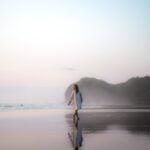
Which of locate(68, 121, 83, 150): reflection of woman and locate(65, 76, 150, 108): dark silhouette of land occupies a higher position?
locate(68, 121, 83, 150): reflection of woman

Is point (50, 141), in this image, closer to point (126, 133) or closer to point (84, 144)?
point (84, 144)

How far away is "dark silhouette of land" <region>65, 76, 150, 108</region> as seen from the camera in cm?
3291

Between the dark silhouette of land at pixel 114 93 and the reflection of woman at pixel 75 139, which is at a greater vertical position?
the reflection of woman at pixel 75 139

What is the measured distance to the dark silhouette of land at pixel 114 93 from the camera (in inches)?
1296

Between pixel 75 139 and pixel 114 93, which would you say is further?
pixel 114 93

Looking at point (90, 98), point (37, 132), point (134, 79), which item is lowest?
point (90, 98)

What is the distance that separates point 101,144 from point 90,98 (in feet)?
99.1

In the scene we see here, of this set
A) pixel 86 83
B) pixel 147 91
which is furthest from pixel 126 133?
pixel 86 83

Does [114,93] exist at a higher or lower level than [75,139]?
lower

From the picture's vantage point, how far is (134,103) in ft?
110

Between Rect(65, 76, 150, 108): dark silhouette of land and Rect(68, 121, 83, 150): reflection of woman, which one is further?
Rect(65, 76, 150, 108): dark silhouette of land

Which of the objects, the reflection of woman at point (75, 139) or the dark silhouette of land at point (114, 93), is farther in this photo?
the dark silhouette of land at point (114, 93)

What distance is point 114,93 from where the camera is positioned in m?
38.6

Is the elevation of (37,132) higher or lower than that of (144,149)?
lower
